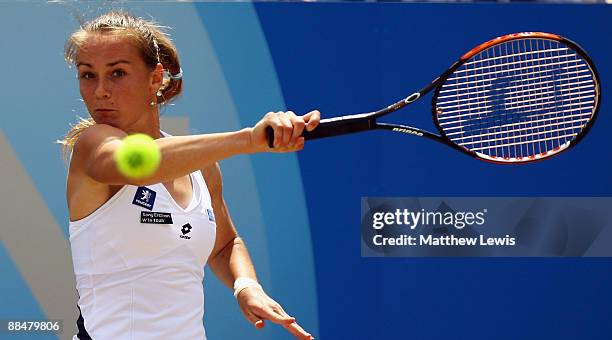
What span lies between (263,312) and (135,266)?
41cm

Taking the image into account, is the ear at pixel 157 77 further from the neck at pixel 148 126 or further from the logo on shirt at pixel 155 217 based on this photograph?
the logo on shirt at pixel 155 217

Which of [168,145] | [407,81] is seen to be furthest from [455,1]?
[168,145]

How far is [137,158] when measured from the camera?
2.25 metres

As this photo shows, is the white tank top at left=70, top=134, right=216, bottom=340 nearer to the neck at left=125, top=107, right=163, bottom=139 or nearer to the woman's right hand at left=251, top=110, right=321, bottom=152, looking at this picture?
the neck at left=125, top=107, right=163, bottom=139

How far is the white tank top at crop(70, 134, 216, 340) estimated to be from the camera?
2.42 m

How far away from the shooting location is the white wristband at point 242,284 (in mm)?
2812

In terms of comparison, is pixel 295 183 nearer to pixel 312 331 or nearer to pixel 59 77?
pixel 312 331

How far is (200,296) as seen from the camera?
261 centimetres

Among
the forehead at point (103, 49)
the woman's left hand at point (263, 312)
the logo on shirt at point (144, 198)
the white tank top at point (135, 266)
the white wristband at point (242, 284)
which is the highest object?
the forehead at point (103, 49)

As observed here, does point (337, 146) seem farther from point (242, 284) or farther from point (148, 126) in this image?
point (148, 126)

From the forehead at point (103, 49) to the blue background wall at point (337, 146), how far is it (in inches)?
59.2

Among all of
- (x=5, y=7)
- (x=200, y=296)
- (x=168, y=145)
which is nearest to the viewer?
(x=168, y=145)

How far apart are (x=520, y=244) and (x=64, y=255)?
185 centimetres

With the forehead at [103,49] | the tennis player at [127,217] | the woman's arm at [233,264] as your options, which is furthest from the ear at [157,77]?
the woman's arm at [233,264]
